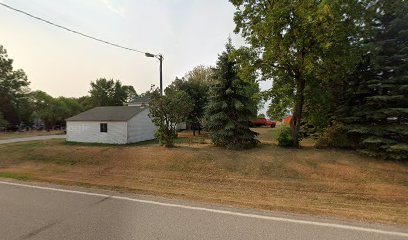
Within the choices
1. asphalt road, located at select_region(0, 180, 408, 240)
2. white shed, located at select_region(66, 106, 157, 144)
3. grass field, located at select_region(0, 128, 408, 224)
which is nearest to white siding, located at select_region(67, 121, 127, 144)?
white shed, located at select_region(66, 106, 157, 144)

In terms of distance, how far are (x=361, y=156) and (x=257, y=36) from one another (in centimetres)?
807

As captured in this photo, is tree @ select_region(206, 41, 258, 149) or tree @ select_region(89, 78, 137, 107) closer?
tree @ select_region(206, 41, 258, 149)

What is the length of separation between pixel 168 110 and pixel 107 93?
4464 centimetres

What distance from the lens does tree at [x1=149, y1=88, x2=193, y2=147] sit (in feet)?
49.0

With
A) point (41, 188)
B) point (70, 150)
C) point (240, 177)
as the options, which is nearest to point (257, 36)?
point (240, 177)

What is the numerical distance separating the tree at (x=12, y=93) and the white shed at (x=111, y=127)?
2665 centimetres

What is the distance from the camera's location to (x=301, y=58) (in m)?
12.8

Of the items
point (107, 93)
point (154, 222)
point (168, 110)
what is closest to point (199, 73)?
point (107, 93)

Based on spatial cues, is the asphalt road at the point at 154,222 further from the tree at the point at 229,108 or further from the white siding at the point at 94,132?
the white siding at the point at 94,132

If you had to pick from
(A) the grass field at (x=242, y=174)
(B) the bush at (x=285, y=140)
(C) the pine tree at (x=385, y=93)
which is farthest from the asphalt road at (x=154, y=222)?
(B) the bush at (x=285, y=140)

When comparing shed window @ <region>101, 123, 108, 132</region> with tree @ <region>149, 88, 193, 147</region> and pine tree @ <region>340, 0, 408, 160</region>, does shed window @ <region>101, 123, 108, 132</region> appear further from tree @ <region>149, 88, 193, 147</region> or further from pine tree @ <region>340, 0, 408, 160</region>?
pine tree @ <region>340, 0, 408, 160</region>

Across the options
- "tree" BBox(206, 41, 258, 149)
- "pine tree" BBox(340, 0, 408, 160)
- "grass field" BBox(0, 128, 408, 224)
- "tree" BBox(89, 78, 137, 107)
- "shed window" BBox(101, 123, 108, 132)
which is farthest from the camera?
"tree" BBox(89, 78, 137, 107)

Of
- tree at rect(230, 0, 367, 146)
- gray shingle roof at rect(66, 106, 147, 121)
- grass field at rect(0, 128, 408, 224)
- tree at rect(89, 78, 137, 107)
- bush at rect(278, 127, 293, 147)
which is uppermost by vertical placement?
tree at rect(89, 78, 137, 107)

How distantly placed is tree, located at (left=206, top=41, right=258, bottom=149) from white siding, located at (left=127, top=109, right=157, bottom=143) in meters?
10.0
